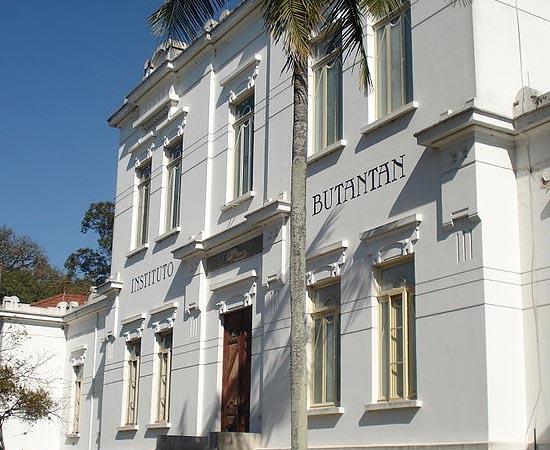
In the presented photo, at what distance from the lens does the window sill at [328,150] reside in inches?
624

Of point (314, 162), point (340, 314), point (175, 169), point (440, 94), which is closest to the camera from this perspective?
point (440, 94)

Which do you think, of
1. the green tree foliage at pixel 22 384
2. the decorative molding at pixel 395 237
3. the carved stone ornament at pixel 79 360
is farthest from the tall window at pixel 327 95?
the carved stone ornament at pixel 79 360

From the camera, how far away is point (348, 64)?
1623 centimetres

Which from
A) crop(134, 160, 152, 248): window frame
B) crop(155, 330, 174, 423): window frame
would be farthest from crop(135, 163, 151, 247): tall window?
crop(155, 330, 174, 423): window frame

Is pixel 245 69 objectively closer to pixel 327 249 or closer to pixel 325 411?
pixel 327 249

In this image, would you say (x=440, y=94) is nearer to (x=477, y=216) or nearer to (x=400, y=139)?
→ (x=400, y=139)

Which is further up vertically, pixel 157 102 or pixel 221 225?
pixel 157 102

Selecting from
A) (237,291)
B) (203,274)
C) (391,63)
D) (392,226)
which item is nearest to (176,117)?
(203,274)

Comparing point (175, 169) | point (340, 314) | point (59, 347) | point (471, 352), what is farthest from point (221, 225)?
point (59, 347)

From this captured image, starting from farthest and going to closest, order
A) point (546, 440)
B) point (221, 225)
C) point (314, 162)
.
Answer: point (221, 225)
point (314, 162)
point (546, 440)

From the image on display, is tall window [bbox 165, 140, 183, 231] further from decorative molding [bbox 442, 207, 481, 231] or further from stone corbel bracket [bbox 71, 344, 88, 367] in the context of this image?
decorative molding [bbox 442, 207, 481, 231]

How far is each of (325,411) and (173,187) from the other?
30.2 feet

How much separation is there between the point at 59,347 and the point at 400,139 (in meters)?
18.4

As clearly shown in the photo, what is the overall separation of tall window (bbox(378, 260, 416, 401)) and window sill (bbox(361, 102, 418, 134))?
2.34 meters
